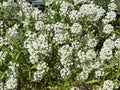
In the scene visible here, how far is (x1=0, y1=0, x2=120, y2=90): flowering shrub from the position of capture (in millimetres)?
6492

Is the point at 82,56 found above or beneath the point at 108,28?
beneath

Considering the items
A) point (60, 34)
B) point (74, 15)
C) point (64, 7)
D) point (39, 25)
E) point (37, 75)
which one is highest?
point (64, 7)

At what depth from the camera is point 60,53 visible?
6.63m

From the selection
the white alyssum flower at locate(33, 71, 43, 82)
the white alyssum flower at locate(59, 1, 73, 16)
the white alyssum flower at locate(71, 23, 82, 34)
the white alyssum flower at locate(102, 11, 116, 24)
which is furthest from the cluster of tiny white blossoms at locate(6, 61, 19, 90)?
the white alyssum flower at locate(102, 11, 116, 24)

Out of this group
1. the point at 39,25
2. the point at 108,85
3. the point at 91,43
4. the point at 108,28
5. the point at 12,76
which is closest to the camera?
the point at 108,85

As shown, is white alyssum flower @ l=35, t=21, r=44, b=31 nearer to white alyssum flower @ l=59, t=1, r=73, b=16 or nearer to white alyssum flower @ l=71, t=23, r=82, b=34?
white alyssum flower @ l=71, t=23, r=82, b=34

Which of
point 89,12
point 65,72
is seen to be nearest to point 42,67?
point 65,72

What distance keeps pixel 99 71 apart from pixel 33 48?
3.62ft

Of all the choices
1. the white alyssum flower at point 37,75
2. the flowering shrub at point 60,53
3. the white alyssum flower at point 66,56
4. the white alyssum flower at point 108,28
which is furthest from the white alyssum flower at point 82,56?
the white alyssum flower at point 108,28

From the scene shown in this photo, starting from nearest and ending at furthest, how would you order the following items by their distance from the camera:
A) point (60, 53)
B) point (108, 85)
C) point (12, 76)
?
point (108, 85), point (12, 76), point (60, 53)

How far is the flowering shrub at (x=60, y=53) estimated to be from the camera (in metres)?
6.49

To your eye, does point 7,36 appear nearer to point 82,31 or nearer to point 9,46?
point 9,46

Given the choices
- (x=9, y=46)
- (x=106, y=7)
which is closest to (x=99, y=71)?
(x=9, y=46)

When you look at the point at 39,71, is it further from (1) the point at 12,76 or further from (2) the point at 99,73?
(2) the point at 99,73
